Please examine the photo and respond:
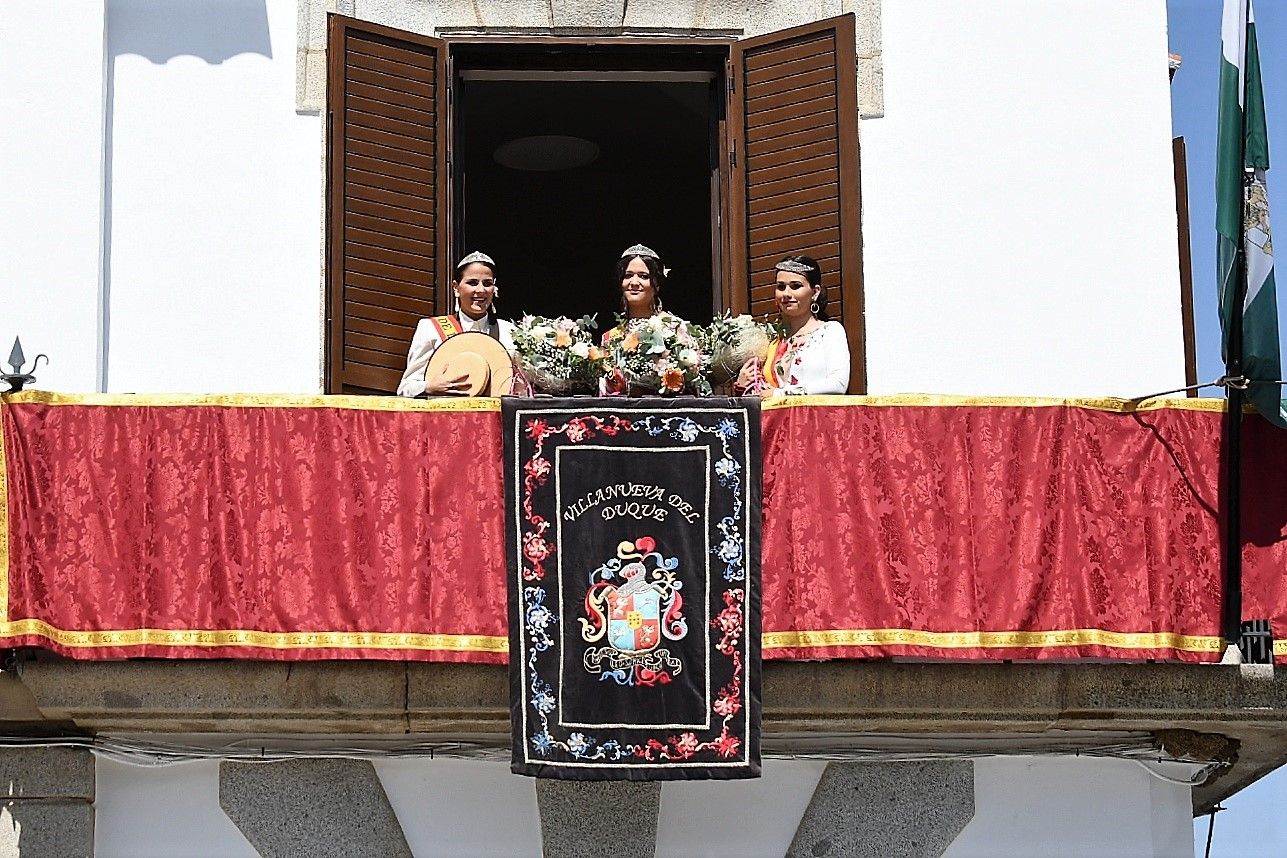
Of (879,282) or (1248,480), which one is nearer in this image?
(1248,480)

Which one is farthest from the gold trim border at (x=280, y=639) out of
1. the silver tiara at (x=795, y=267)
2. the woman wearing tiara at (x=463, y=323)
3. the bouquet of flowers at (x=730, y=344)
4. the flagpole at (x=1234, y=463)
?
the flagpole at (x=1234, y=463)

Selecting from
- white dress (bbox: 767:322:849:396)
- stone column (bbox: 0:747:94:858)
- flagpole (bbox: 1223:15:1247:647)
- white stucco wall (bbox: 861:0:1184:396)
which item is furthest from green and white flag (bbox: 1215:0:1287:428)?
stone column (bbox: 0:747:94:858)

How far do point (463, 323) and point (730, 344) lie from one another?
4.18ft

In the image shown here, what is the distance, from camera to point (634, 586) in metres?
11.0

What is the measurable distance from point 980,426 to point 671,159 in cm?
731

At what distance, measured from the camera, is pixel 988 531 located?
1113cm

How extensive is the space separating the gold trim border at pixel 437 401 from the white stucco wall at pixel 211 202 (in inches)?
40.1

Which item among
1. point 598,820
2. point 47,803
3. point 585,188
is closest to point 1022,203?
point 598,820

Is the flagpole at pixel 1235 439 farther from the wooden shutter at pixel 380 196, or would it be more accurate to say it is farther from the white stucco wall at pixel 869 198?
the wooden shutter at pixel 380 196

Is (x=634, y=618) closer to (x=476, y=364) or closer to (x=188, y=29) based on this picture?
(x=476, y=364)

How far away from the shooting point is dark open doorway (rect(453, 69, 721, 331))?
16734mm

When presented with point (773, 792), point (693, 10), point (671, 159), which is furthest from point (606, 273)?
point (773, 792)

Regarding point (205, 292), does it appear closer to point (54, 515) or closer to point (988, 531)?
point (54, 515)

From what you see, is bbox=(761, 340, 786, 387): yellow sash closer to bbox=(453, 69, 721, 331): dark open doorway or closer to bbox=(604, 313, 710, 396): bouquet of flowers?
bbox=(604, 313, 710, 396): bouquet of flowers
